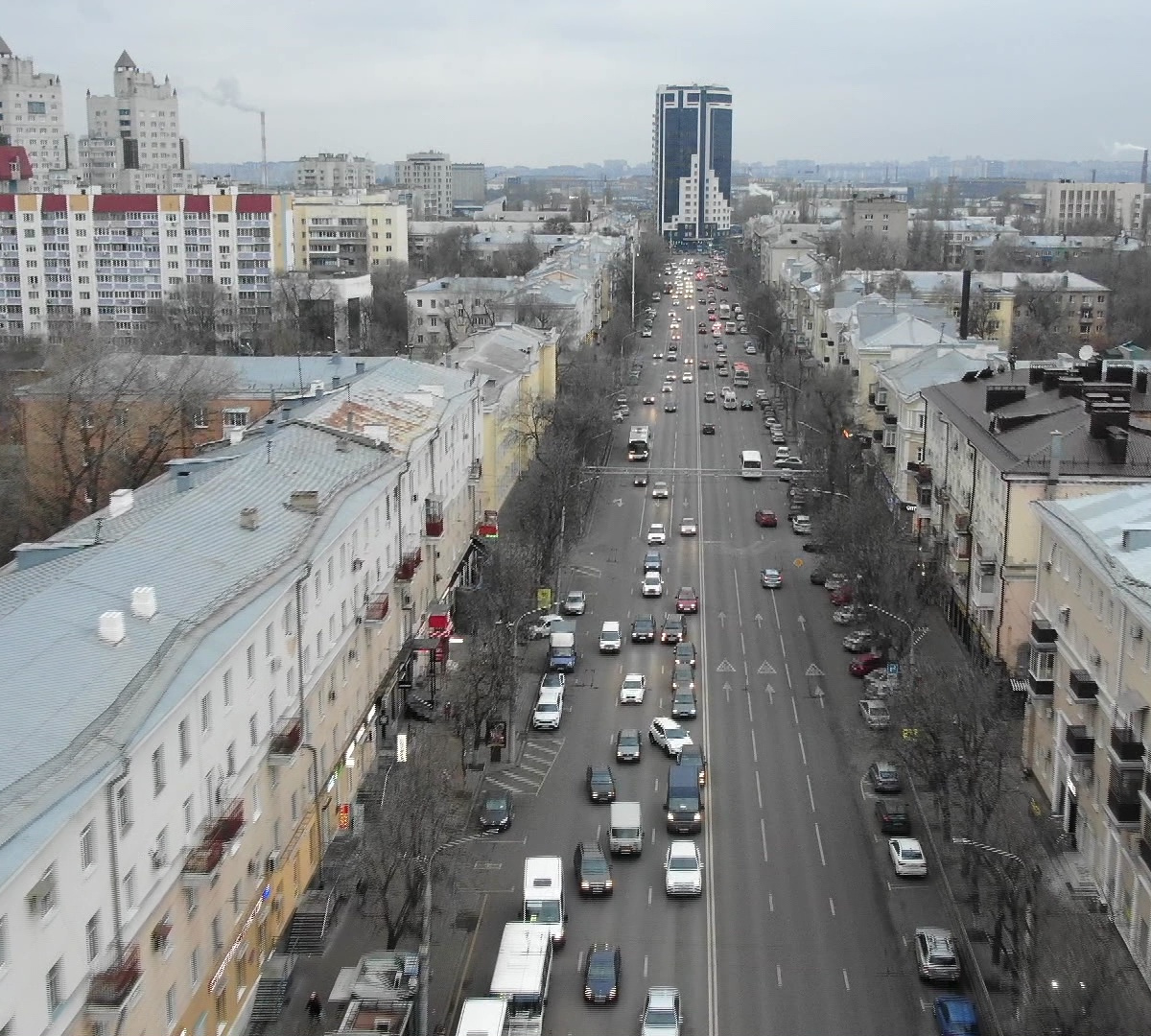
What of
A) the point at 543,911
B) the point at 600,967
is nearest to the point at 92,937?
the point at 600,967

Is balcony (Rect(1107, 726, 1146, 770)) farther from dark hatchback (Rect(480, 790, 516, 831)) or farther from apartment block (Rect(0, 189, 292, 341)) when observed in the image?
apartment block (Rect(0, 189, 292, 341))

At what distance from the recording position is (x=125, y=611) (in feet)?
68.0

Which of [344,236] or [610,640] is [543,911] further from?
[344,236]

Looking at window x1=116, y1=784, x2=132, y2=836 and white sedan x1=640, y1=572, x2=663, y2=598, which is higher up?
window x1=116, y1=784, x2=132, y2=836

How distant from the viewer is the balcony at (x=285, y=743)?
23531 mm

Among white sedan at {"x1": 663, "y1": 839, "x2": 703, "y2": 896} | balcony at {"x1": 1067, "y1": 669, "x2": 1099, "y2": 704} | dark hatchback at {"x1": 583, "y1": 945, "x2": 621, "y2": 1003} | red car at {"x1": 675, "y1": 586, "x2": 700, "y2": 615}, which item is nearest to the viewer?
dark hatchback at {"x1": 583, "y1": 945, "x2": 621, "y2": 1003}

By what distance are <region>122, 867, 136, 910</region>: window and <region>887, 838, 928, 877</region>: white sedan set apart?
14.2 metres

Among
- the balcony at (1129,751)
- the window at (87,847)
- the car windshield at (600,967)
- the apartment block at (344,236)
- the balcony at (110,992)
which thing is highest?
the apartment block at (344,236)

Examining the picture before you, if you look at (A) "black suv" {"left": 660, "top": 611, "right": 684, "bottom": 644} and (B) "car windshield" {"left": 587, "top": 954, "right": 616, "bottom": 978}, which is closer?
(B) "car windshield" {"left": 587, "top": 954, "right": 616, "bottom": 978}

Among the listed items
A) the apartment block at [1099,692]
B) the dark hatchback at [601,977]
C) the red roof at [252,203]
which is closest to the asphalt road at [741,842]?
the dark hatchback at [601,977]

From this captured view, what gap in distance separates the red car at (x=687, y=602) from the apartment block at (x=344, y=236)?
258 feet

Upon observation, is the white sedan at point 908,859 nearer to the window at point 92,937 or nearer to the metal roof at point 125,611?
the metal roof at point 125,611

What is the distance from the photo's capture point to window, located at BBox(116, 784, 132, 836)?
56.2 feet

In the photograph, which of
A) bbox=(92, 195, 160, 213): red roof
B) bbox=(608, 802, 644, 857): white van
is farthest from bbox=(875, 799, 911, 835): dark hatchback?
bbox=(92, 195, 160, 213): red roof
